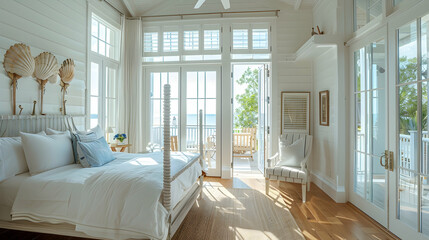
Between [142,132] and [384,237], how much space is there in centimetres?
441

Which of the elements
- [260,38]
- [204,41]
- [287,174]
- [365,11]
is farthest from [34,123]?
[365,11]

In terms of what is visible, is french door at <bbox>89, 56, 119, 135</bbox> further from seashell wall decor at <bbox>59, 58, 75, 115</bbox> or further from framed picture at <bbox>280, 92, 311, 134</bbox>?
framed picture at <bbox>280, 92, 311, 134</bbox>

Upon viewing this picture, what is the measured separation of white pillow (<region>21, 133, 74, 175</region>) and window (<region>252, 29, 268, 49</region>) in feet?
12.6

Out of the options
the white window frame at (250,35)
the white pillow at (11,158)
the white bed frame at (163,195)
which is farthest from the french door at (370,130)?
the white pillow at (11,158)

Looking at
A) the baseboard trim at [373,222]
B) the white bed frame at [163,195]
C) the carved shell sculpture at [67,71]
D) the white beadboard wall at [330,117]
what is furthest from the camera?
the white beadboard wall at [330,117]

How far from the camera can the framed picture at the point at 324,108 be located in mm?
3881

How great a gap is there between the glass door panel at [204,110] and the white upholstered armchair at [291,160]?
1327mm

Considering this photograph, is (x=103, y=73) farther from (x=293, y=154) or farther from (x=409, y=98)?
(x=409, y=98)

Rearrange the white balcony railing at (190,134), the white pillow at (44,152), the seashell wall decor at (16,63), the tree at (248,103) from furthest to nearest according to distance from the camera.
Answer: the tree at (248,103), the white balcony railing at (190,134), the seashell wall decor at (16,63), the white pillow at (44,152)

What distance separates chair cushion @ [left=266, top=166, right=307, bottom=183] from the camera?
11.4ft

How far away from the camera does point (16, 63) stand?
2.64 metres

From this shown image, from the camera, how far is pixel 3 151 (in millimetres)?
2219

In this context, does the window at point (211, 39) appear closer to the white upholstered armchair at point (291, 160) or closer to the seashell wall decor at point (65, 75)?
the white upholstered armchair at point (291, 160)

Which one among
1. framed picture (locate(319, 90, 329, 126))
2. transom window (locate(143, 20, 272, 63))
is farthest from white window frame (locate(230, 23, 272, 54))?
framed picture (locate(319, 90, 329, 126))
